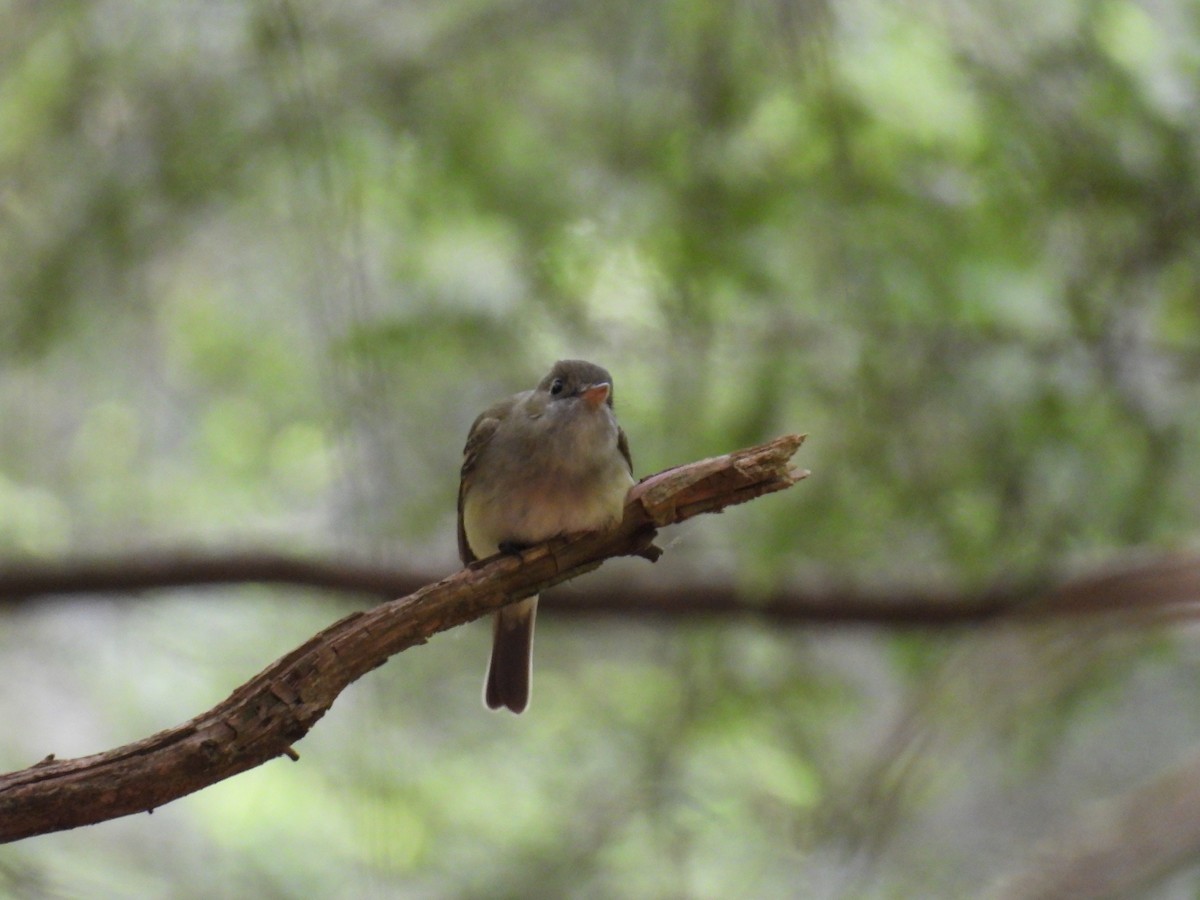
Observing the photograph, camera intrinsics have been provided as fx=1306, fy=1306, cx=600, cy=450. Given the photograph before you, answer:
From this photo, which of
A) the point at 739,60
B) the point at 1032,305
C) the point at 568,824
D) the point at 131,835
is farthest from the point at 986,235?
the point at 131,835

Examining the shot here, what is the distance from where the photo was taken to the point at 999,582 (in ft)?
17.0

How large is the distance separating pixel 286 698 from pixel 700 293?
2.77 meters

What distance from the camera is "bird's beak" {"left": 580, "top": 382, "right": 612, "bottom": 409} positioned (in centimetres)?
378

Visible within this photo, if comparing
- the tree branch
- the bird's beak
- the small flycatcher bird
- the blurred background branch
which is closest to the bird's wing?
the small flycatcher bird

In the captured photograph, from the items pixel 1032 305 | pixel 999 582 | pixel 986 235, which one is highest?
pixel 986 235

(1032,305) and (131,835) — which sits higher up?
(1032,305)

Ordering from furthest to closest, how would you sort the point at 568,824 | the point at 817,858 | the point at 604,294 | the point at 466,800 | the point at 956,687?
the point at 466,800
the point at 568,824
the point at 604,294
the point at 817,858
the point at 956,687

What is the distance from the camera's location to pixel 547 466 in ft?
12.2

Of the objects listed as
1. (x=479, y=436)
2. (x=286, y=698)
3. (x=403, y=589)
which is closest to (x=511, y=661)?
(x=479, y=436)

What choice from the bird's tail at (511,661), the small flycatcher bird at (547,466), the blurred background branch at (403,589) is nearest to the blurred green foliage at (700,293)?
the blurred background branch at (403,589)

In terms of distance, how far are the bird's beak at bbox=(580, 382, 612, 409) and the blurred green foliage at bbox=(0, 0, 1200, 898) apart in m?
0.96

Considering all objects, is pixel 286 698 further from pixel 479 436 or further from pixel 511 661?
pixel 511 661

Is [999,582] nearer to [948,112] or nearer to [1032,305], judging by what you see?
[1032,305]

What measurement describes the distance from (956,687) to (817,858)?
18.4 inches
